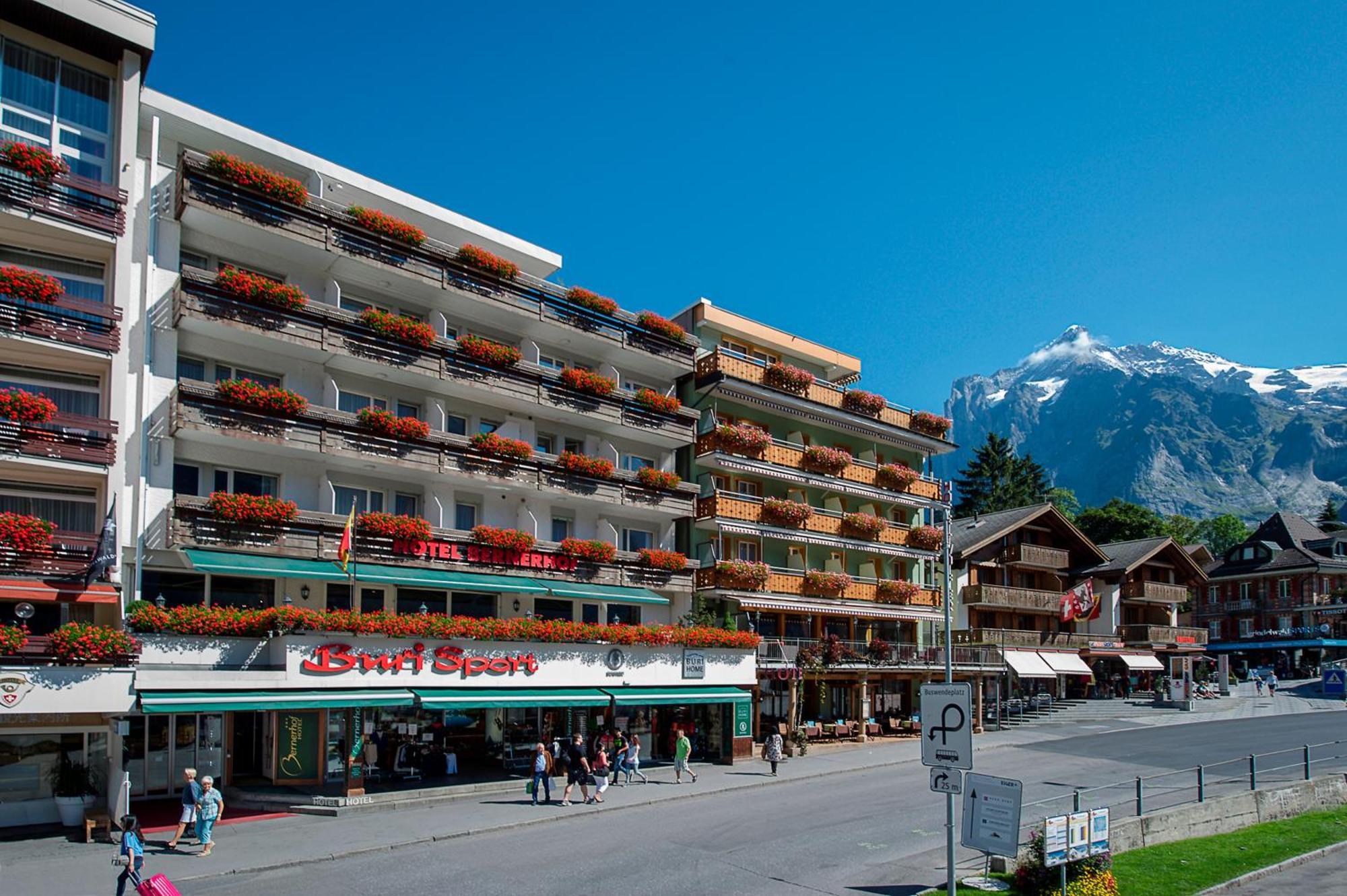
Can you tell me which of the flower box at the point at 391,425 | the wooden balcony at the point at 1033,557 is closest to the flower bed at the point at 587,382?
the flower box at the point at 391,425

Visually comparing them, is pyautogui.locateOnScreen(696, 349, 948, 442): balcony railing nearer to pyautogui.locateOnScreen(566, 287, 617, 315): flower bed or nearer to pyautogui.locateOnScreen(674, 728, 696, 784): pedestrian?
pyautogui.locateOnScreen(566, 287, 617, 315): flower bed

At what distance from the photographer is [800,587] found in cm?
4716

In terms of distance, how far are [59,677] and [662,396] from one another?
2506 centimetres

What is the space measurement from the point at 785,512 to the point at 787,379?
603 centimetres

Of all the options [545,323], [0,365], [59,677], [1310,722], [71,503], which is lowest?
[1310,722]

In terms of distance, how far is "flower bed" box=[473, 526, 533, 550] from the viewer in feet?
117

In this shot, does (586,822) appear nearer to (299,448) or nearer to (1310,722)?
(299,448)

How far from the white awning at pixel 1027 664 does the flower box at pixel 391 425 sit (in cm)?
3513

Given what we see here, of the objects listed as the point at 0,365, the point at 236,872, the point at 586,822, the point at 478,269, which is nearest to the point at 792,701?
the point at 586,822

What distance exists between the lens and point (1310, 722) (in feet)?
172

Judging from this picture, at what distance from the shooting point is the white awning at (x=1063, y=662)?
59.2 m

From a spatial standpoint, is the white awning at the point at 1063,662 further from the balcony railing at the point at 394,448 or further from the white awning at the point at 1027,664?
the balcony railing at the point at 394,448

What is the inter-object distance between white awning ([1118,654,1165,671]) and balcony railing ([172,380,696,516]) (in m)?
38.3

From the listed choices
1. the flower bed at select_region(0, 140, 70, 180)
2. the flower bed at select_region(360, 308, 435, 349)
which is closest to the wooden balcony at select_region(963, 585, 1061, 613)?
the flower bed at select_region(360, 308, 435, 349)
